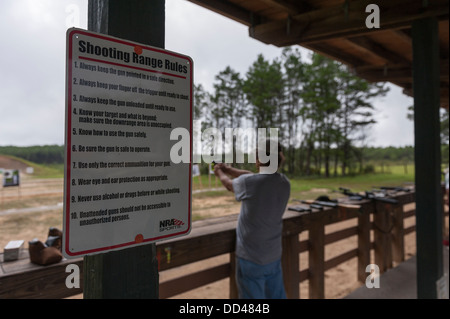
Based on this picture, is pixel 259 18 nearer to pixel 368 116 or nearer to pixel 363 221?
A: pixel 363 221

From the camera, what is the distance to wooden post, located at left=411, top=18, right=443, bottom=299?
1.44m

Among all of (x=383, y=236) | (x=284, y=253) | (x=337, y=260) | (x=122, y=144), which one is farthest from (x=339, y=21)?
(x=383, y=236)

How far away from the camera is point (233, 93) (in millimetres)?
3271

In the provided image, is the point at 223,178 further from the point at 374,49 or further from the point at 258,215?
the point at 374,49

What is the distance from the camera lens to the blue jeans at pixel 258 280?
1536 mm

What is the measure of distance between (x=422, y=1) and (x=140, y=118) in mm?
1478

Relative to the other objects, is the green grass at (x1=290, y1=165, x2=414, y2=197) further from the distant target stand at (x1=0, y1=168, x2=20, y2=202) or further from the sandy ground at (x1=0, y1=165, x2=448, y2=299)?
the distant target stand at (x1=0, y1=168, x2=20, y2=202)

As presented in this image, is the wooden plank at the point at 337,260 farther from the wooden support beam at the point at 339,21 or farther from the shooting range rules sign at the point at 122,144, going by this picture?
the shooting range rules sign at the point at 122,144

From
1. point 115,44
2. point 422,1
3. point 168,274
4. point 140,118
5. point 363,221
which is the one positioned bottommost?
point 168,274

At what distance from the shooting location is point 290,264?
197 cm

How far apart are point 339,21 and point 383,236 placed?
2.33m

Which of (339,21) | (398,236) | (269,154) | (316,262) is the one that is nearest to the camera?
(339,21)
